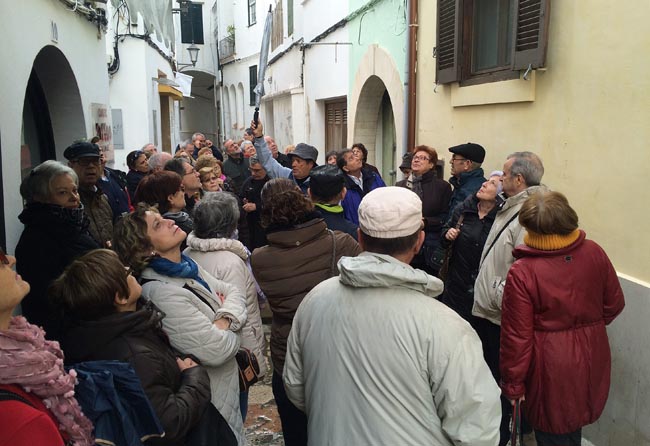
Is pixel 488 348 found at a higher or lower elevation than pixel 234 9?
lower

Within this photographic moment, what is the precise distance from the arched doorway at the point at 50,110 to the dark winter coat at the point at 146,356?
3.78 metres

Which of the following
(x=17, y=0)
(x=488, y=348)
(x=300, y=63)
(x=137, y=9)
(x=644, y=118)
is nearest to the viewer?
(x=644, y=118)

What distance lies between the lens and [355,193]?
5.17 metres

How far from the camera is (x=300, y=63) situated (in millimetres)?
13633

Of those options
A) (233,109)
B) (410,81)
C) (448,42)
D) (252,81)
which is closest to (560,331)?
(448,42)

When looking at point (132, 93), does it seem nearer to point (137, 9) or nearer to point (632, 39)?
point (137, 9)

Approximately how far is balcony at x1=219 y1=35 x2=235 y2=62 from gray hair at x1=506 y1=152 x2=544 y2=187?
76.1 feet

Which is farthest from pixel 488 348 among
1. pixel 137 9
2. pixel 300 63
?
pixel 300 63

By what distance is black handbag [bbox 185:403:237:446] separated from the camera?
2205 millimetres

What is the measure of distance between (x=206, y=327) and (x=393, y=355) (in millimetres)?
967

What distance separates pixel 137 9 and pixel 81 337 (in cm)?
555

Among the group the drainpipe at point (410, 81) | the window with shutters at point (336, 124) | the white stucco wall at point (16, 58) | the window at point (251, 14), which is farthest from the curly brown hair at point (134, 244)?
the window at point (251, 14)

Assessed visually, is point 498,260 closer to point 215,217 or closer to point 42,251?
point 215,217

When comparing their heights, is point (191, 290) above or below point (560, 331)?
above
